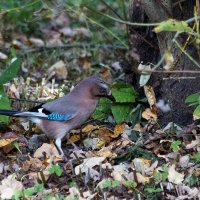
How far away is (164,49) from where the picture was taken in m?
5.62

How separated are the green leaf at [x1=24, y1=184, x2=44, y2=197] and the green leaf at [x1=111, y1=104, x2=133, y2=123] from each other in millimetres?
1188

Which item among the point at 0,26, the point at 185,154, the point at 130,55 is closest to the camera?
the point at 185,154

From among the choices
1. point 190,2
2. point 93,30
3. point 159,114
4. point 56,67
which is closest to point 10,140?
point 159,114

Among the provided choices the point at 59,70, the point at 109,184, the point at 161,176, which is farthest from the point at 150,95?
the point at 59,70

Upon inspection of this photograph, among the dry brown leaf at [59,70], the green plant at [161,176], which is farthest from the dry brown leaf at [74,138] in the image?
the dry brown leaf at [59,70]

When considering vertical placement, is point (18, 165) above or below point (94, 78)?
below

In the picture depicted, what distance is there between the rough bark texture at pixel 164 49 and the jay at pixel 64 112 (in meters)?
0.40

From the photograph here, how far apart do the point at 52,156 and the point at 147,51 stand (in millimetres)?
1298

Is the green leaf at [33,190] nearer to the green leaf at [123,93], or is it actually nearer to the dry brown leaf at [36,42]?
the green leaf at [123,93]

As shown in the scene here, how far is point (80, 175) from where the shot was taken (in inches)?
194

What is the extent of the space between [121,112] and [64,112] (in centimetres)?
52

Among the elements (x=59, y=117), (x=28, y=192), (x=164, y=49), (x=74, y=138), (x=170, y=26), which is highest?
(x=170, y=26)

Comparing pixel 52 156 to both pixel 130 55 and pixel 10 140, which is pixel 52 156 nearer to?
pixel 10 140

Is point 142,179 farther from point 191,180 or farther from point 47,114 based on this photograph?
point 47,114
